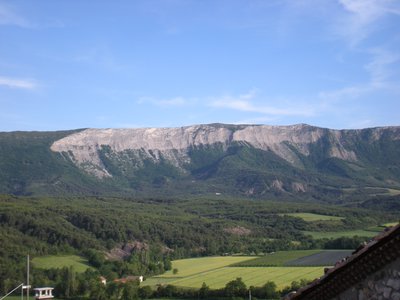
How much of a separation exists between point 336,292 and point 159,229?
153505 millimetres

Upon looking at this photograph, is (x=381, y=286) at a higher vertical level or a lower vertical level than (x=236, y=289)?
higher

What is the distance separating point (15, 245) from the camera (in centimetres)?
12338

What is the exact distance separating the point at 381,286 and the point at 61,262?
112136 mm

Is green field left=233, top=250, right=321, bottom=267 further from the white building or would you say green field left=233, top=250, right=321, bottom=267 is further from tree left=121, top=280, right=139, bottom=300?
the white building

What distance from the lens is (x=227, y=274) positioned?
316 feet

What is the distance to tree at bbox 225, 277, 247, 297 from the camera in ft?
256

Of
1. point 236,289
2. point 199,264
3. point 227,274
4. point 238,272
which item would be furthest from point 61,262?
point 236,289

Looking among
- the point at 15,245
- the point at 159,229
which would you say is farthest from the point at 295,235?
the point at 15,245

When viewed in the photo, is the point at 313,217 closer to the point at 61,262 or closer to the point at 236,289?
the point at 61,262

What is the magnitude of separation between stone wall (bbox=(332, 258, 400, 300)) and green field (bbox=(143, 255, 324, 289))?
6779cm

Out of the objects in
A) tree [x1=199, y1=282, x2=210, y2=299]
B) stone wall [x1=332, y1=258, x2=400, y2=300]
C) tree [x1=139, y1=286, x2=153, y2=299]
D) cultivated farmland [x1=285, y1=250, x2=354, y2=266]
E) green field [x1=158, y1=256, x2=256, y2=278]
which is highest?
stone wall [x1=332, y1=258, x2=400, y2=300]

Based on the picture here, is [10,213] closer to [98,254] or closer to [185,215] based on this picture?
[98,254]

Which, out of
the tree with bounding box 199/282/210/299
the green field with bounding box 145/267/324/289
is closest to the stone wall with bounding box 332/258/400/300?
the green field with bounding box 145/267/324/289

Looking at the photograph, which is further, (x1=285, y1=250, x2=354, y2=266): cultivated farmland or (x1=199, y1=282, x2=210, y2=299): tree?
(x1=285, y1=250, x2=354, y2=266): cultivated farmland
